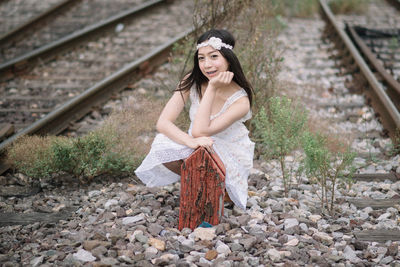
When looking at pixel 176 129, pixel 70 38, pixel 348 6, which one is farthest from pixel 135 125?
pixel 348 6

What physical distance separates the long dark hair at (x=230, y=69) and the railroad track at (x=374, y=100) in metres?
1.23

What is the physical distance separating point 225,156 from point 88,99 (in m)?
2.76

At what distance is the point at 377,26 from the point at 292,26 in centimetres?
173

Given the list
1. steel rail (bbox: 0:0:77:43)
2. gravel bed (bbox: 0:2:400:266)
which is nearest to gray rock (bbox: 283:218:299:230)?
gravel bed (bbox: 0:2:400:266)

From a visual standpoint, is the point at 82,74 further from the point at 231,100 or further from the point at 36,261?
the point at 36,261

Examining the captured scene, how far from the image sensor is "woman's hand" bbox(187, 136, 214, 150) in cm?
274

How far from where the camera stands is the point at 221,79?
2.78 metres

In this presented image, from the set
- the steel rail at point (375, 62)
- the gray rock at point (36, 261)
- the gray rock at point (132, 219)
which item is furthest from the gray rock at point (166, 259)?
the steel rail at point (375, 62)

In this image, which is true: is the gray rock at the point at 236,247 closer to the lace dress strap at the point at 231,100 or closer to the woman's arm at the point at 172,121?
the woman's arm at the point at 172,121

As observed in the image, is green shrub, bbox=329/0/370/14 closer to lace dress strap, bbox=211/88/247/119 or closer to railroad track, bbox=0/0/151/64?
railroad track, bbox=0/0/151/64

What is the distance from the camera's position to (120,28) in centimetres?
845

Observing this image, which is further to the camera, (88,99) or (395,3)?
(395,3)

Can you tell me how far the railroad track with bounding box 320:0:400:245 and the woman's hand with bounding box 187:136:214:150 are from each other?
113 cm

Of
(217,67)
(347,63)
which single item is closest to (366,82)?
(347,63)
